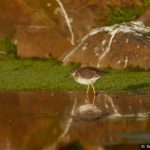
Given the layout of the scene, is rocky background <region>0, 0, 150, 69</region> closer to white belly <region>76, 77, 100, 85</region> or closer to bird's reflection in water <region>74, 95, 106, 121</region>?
white belly <region>76, 77, 100, 85</region>

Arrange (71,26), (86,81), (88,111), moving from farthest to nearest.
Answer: (71,26) < (86,81) < (88,111)

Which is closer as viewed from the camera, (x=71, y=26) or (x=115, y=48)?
(x=115, y=48)

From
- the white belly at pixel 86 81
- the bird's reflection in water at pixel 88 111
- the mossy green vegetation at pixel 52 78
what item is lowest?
the mossy green vegetation at pixel 52 78

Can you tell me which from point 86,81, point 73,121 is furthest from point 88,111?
point 86,81

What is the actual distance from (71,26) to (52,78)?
4.68m

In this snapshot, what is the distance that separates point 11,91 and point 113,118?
420cm

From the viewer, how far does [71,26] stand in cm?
2394

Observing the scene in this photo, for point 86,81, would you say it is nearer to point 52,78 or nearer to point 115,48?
point 52,78

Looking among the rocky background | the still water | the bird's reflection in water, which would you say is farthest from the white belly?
the rocky background

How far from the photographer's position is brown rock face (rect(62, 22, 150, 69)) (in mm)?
21141

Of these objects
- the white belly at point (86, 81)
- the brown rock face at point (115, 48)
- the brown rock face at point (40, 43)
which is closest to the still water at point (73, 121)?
the white belly at point (86, 81)

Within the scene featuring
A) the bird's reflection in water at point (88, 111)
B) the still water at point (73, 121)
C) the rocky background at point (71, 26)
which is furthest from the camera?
the rocky background at point (71, 26)

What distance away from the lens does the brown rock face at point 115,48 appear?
21.1 metres

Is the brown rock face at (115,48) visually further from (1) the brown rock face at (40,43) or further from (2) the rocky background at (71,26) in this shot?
(1) the brown rock face at (40,43)
